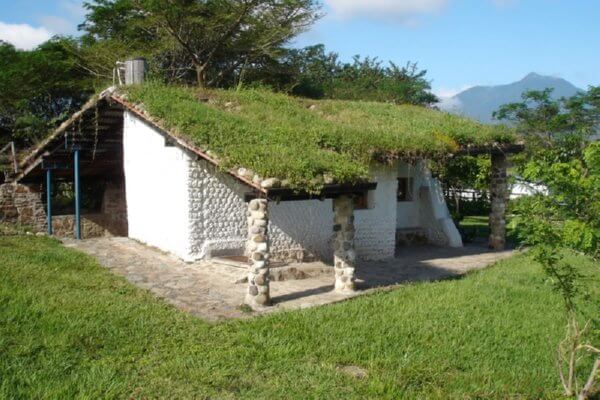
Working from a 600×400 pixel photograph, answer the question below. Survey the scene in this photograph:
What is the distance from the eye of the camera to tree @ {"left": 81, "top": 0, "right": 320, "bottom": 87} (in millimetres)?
20906

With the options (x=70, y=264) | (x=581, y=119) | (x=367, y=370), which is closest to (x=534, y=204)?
(x=367, y=370)

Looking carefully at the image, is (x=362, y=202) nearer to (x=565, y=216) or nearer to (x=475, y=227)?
(x=475, y=227)

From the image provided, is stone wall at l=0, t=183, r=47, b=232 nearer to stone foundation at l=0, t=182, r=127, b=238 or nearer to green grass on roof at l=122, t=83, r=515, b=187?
stone foundation at l=0, t=182, r=127, b=238

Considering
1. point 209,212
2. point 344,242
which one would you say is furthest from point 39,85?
point 344,242

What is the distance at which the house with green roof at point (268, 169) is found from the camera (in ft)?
28.3

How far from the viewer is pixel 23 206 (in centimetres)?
1620

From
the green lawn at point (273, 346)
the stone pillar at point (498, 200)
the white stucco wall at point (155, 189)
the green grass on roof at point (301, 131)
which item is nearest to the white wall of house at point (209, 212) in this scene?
the white stucco wall at point (155, 189)

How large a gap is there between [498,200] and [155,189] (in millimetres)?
7779

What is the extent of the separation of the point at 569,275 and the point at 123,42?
20.5 meters

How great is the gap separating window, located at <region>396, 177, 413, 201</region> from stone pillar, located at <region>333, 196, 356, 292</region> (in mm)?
5825

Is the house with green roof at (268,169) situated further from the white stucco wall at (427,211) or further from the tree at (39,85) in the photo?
the tree at (39,85)

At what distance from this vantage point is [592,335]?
5.86m

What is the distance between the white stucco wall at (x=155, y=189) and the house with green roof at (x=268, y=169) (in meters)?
0.02

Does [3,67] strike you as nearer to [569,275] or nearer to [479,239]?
[479,239]
